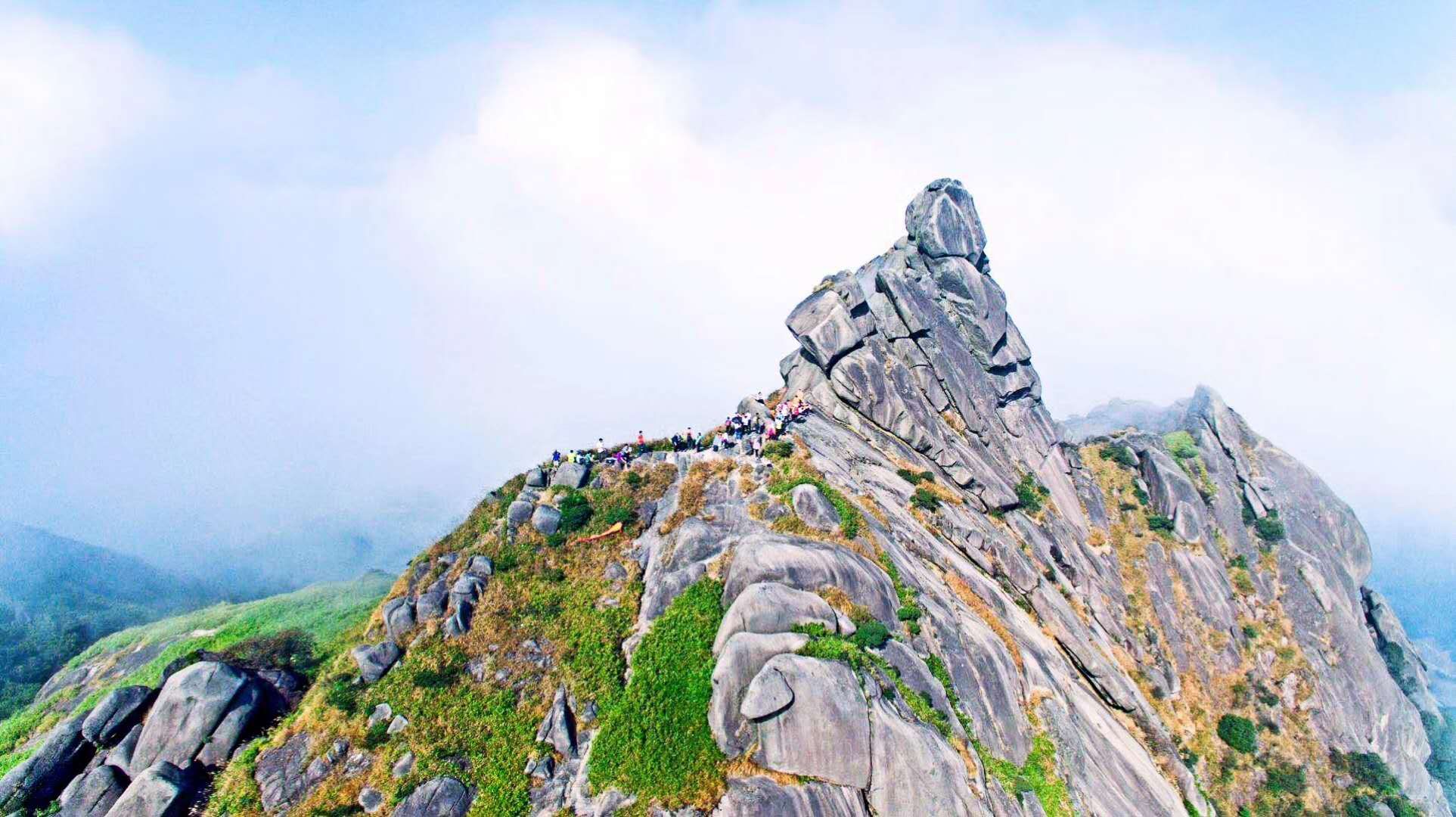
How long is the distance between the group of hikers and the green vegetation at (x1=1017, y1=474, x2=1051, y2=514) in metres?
30.4

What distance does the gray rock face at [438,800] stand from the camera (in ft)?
88.9

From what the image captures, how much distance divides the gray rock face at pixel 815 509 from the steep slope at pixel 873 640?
25 centimetres

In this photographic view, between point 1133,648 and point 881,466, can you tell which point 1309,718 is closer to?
point 1133,648

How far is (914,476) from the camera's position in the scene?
5947 cm

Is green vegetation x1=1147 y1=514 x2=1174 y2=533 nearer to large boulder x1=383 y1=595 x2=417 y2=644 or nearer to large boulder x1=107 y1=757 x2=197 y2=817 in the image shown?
large boulder x1=383 y1=595 x2=417 y2=644

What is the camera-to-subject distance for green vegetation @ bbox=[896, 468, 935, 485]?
58.6 metres

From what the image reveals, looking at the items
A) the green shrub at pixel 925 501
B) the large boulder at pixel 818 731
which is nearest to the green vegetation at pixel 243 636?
the large boulder at pixel 818 731

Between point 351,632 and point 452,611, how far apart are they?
55.6 feet

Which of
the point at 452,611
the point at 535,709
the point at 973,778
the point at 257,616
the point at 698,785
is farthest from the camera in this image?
the point at 257,616

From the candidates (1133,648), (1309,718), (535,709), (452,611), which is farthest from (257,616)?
(1309,718)

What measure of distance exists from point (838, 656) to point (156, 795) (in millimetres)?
32473

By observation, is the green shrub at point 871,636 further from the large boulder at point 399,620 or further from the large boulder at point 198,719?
the large boulder at point 198,719

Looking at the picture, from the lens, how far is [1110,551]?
7356 centimetres

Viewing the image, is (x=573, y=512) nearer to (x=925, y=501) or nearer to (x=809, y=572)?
(x=809, y=572)
